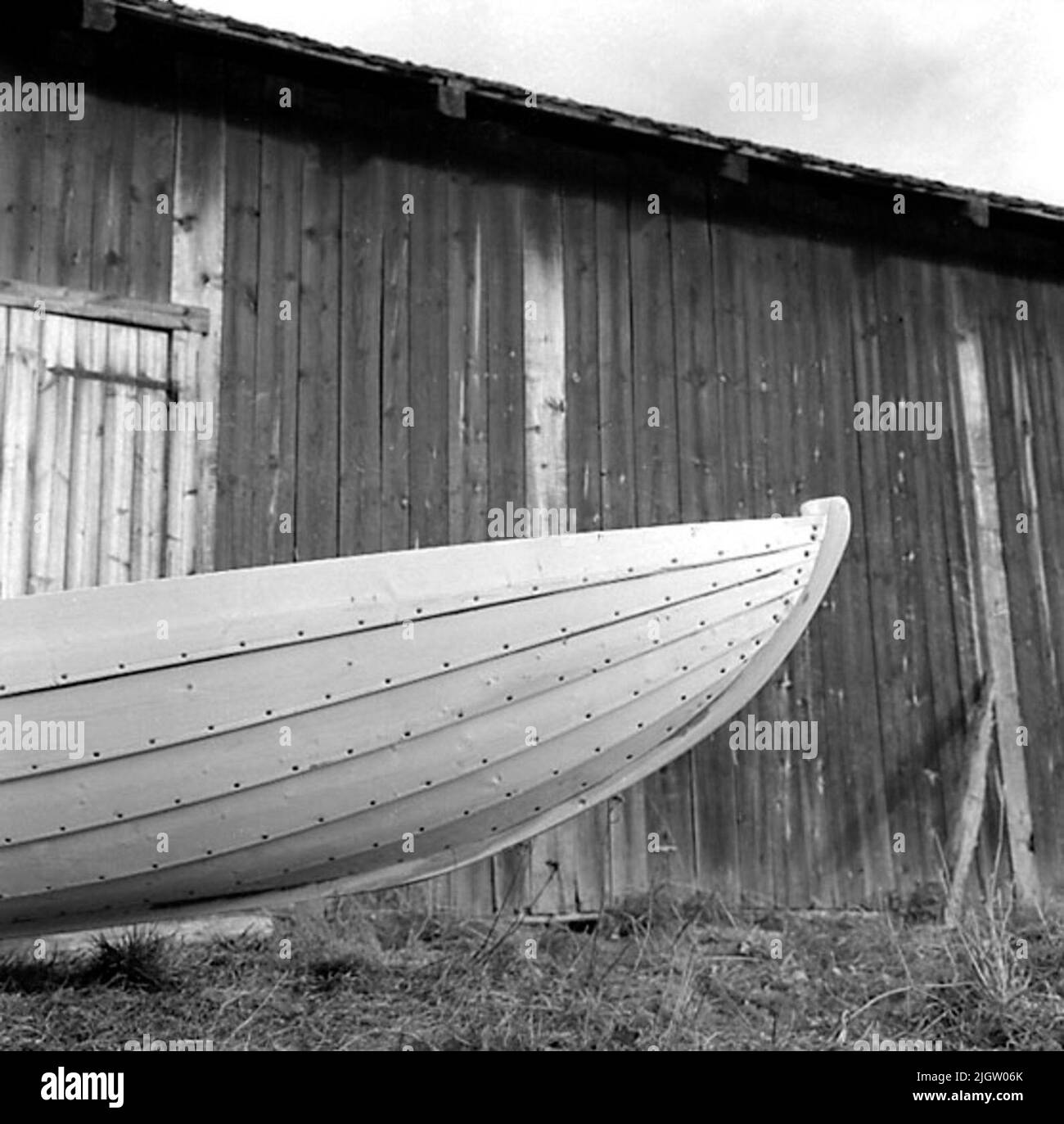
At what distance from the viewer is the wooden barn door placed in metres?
7.34

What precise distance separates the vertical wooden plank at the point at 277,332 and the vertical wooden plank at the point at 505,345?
3.91 feet

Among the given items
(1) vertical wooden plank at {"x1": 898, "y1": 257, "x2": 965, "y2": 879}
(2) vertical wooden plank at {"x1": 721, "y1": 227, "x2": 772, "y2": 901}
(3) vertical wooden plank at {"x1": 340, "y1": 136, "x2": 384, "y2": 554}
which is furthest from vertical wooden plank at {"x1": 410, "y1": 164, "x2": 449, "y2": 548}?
(1) vertical wooden plank at {"x1": 898, "y1": 257, "x2": 965, "y2": 879}

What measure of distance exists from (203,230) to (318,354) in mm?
931

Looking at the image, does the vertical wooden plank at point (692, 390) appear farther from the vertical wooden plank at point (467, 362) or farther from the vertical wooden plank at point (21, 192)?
the vertical wooden plank at point (21, 192)

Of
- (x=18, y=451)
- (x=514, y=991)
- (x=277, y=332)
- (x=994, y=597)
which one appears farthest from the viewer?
(x=994, y=597)

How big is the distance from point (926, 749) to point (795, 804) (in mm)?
1101

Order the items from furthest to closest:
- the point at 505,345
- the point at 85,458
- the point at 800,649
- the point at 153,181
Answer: the point at 800,649 < the point at 505,345 < the point at 153,181 < the point at 85,458

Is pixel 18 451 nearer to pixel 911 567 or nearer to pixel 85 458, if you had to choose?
pixel 85 458

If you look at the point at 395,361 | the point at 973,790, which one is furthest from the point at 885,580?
the point at 395,361

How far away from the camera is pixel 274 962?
6.45 metres

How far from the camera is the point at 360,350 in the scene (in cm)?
835

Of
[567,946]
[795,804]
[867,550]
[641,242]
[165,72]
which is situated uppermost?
[165,72]

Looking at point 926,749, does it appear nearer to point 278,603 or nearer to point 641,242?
point 641,242

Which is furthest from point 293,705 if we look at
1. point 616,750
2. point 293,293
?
point 293,293
